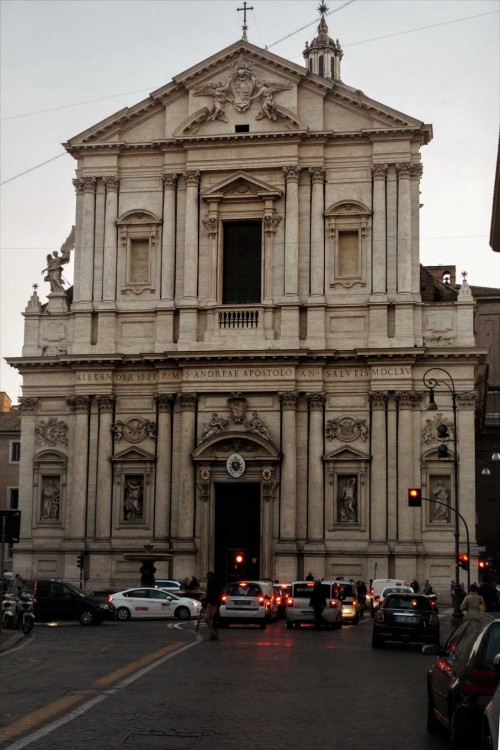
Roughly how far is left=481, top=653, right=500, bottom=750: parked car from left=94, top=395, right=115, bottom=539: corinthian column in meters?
41.2

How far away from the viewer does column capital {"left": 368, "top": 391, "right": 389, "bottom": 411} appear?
161 feet

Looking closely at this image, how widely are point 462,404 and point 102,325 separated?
1511 cm

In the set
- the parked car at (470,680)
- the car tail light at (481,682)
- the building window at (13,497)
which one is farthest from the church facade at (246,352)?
the car tail light at (481,682)

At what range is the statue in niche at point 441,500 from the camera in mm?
48719

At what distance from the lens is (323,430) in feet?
163

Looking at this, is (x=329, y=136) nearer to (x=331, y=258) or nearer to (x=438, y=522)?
(x=331, y=258)

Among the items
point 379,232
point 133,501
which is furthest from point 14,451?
point 379,232

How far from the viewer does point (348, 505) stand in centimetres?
4916

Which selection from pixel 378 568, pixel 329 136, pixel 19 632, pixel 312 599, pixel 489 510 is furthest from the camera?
pixel 489 510

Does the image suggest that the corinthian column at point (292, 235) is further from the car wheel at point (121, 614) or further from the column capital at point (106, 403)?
the car wheel at point (121, 614)

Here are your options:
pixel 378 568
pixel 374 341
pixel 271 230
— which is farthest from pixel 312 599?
pixel 271 230

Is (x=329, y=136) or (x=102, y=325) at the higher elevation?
(x=329, y=136)

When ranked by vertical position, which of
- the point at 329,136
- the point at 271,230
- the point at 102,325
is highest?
the point at 329,136

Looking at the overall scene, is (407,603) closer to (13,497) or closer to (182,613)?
(182,613)
